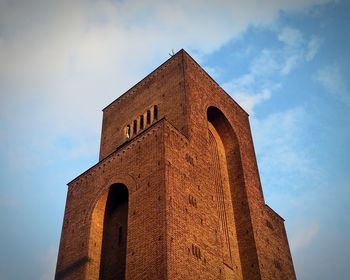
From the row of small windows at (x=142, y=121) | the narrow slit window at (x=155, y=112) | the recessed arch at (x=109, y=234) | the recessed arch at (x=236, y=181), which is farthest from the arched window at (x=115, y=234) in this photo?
the recessed arch at (x=236, y=181)

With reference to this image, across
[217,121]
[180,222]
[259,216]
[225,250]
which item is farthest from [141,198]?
[217,121]

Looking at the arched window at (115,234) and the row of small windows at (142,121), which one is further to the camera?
the row of small windows at (142,121)

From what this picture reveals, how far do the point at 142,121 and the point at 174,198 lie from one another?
10063mm

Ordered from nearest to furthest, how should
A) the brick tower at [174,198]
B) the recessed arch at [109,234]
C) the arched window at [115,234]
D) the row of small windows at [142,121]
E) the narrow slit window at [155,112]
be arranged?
the brick tower at [174,198], the recessed arch at [109,234], the arched window at [115,234], the narrow slit window at [155,112], the row of small windows at [142,121]

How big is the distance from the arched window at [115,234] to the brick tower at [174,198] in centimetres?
6

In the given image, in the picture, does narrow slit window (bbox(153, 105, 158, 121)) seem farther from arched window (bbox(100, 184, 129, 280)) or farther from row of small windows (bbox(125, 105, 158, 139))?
arched window (bbox(100, 184, 129, 280))

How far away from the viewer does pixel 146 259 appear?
19641 mm

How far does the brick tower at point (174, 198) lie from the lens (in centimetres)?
2064

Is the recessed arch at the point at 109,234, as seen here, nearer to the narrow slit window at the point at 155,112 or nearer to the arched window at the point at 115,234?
the arched window at the point at 115,234

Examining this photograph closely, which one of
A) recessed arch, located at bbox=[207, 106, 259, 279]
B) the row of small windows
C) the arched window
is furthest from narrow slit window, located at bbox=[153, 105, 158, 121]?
the arched window

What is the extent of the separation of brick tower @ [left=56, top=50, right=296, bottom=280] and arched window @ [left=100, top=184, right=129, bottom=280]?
6 centimetres

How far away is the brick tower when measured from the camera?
20.6 m

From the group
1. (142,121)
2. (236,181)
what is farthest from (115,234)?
(236,181)

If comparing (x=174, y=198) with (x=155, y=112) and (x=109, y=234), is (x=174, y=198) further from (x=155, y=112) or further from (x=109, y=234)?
(x=155, y=112)
